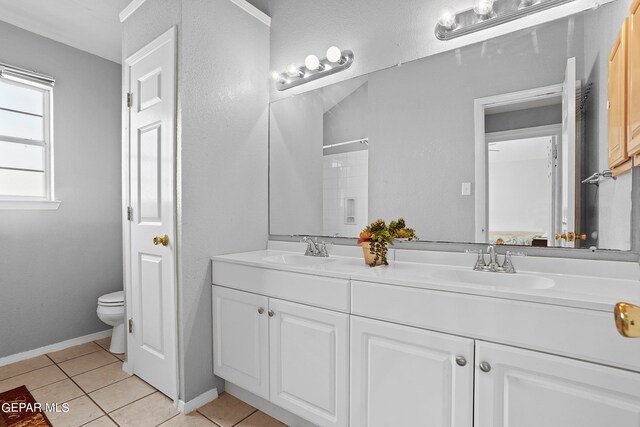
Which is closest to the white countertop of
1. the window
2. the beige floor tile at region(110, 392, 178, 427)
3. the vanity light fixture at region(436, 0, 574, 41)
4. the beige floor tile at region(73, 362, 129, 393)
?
the beige floor tile at region(110, 392, 178, 427)

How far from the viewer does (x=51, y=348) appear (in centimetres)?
258

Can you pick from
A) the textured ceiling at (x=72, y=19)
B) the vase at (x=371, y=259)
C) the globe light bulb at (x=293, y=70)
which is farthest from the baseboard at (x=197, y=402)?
the textured ceiling at (x=72, y=19)

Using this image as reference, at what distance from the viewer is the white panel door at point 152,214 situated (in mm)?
1858

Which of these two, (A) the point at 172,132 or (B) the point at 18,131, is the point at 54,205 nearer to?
(B) the point at 18,131

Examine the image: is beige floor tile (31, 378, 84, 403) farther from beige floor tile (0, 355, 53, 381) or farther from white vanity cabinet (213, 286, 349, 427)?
white vanity cabinet (213, 286, 349, 427)

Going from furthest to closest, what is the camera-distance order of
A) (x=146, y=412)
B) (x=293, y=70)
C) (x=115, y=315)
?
(x=115, y=315)
(x=293, y=70)
(x=146, y=412)

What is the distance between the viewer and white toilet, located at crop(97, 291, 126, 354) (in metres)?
2.50

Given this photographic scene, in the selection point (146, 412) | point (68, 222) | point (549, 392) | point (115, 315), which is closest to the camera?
point (549, 392)

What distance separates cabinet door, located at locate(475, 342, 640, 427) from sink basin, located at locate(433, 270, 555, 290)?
0.90ft

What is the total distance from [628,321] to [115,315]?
290 centimetres

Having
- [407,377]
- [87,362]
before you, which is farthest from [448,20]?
[87,362]

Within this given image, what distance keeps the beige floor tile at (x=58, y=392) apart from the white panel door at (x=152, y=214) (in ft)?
1.04

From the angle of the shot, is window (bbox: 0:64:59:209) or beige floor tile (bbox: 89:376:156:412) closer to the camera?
beige floor tile (bbox: 89:376:156:412)

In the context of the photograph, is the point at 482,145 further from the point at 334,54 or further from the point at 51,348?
the point at 51,348
